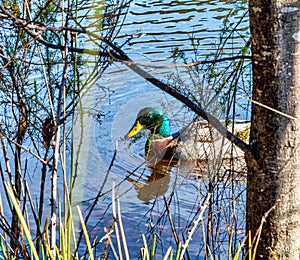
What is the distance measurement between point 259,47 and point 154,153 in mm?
5033

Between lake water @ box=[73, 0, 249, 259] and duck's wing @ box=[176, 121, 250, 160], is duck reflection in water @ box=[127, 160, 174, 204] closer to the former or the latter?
lake water @ box=[73, 0, 249, 259]

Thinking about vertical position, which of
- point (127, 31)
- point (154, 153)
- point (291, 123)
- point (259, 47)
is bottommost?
point (154, 153)

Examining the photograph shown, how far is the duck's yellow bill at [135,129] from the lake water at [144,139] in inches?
7.1

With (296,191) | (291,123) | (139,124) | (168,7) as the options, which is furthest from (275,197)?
(168,7)

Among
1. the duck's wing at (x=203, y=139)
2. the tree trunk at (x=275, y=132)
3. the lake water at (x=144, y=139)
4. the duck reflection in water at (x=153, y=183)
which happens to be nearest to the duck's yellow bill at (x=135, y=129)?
the lake water at (x=144, y=139)

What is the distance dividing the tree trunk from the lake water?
400mm

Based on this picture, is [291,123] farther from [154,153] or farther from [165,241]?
[154,153]

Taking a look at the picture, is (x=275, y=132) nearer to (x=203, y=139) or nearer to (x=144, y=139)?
(x=203, y=139)

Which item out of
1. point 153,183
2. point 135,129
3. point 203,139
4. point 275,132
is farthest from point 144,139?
point 275,132

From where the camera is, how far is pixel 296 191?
87.8 inches

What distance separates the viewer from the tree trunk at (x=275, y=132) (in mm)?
2055

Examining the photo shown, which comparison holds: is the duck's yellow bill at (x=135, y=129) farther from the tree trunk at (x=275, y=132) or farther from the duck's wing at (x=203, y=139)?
the tree trunk at (x=275, y=132)

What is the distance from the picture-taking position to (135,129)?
6.98 meters

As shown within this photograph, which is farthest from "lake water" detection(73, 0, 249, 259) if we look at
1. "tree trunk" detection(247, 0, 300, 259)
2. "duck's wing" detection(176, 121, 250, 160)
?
"tree trunk" detection(247, 0, 300, 259)
